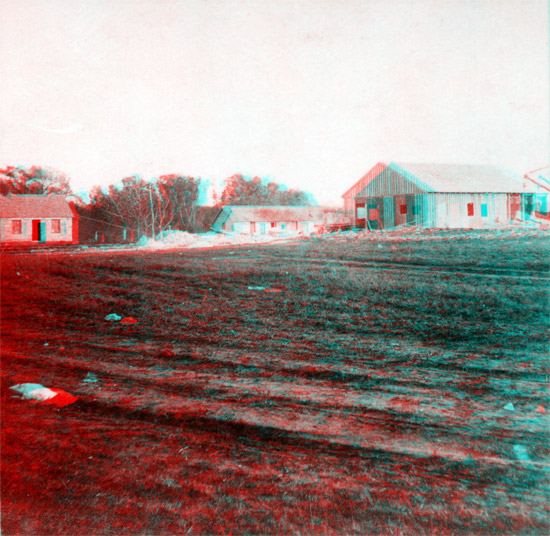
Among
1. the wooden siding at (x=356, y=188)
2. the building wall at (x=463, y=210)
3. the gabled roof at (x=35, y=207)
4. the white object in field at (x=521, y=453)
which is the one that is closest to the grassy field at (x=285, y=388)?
the white object in field at (x=521, y=453)

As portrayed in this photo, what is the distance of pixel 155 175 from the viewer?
10.7 feet

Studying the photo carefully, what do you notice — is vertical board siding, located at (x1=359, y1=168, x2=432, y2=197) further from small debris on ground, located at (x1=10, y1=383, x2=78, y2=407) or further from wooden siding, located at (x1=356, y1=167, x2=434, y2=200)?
small debris on ground, located at (x1=10, y1=383, x2=78, y2=407)

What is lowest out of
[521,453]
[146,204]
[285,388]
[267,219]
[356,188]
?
[521,453]

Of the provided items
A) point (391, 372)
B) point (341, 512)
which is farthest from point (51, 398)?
point (391, 372)

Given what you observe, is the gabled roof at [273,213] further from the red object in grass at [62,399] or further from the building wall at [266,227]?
the red object in grass at [62,399]

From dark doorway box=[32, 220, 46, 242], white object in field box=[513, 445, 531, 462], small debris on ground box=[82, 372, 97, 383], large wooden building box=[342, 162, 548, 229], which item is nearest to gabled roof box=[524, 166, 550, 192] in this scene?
large wooden building box=[342, 162, 548, 229]

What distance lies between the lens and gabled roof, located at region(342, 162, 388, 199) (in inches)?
125

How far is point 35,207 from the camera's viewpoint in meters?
3.28

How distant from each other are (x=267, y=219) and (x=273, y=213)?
0.09 meters

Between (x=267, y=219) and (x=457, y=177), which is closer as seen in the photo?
(x=457, y=177)

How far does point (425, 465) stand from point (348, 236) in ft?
6.78

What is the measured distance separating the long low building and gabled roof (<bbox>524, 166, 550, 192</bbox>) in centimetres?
151

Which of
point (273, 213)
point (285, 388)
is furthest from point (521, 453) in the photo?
point (273, 213)

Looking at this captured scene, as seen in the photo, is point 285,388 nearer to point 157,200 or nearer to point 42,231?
point 157,200
